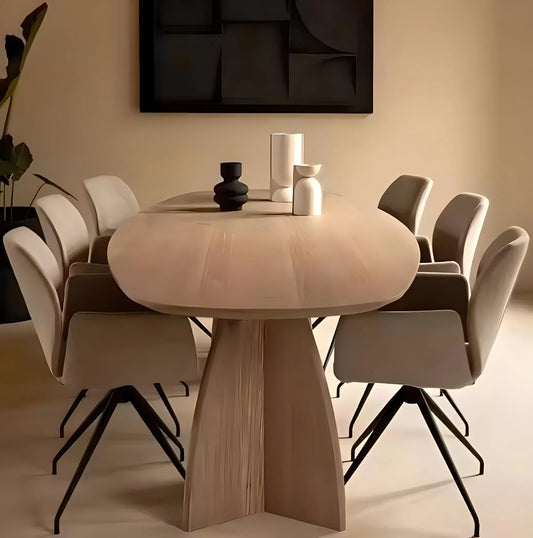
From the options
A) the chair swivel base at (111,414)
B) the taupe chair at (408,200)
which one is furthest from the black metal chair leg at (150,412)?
the taupe chair at (408,200)

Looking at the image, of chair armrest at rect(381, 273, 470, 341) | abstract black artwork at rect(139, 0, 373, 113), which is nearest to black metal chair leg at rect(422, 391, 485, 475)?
chair armrest at rect(381, 273, 470, 341)

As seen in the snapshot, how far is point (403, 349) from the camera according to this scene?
246cm

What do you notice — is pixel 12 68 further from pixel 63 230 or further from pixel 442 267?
pixel 442 267

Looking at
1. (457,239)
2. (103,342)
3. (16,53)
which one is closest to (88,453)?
(103,342)

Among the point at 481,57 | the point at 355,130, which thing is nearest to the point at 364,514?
the point at 355,130

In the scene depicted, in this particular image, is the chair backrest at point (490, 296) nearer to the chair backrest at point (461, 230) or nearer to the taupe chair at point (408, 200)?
the chair backrest at point (461, 230)

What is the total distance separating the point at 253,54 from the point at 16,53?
1.43 m

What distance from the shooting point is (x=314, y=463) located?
2.49 meters

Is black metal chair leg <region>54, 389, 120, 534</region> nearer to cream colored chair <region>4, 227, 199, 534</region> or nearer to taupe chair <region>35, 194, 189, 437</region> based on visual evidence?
cream colored chair <region>4, 227, 199, 534</region>

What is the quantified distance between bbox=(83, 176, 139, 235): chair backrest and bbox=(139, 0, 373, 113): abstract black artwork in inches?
48.2

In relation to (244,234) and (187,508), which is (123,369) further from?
(244,234)

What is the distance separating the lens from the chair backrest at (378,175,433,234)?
4.01m

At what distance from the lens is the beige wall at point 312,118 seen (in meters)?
5.32

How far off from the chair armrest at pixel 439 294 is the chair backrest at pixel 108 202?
71.7 inches
